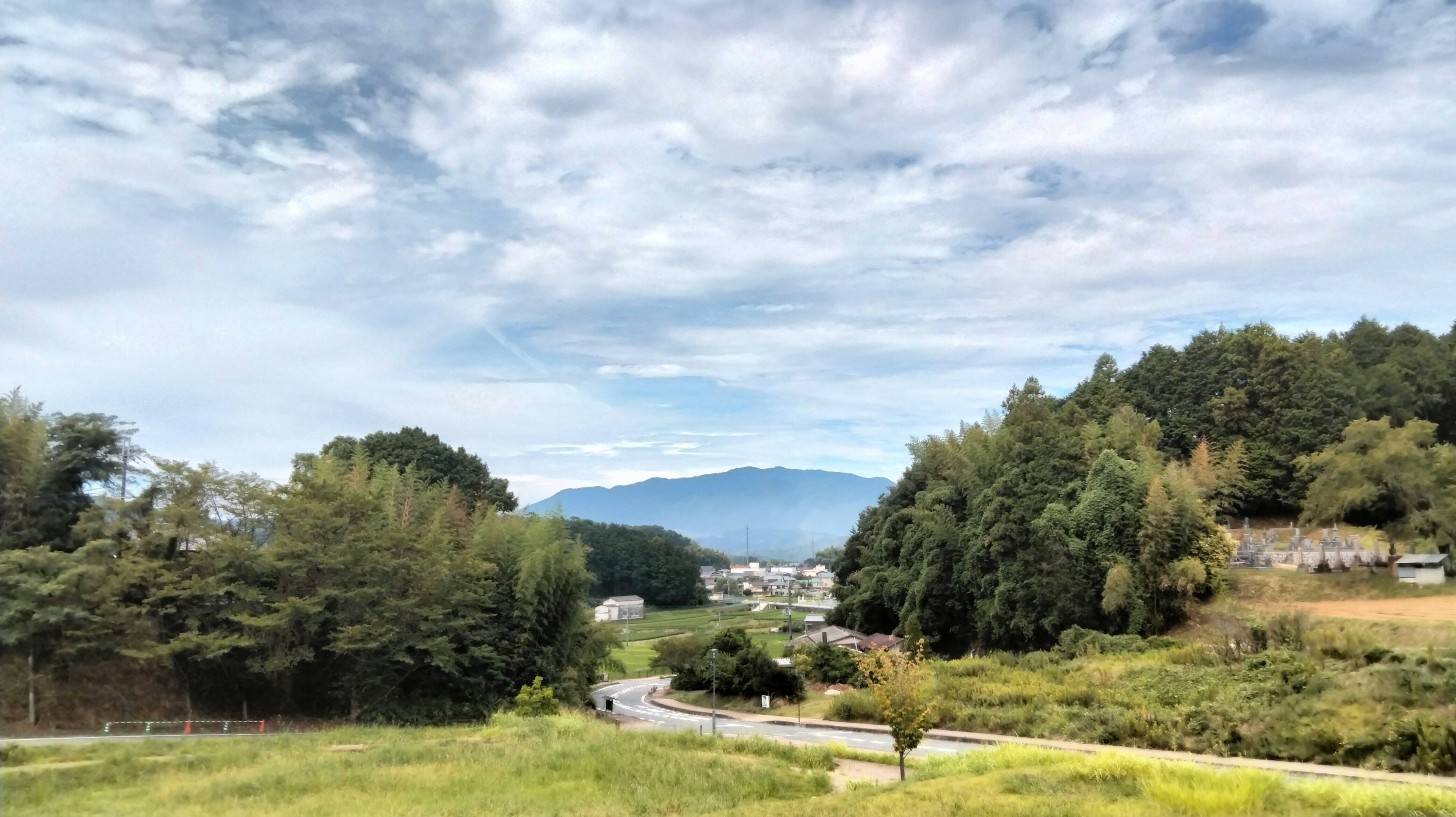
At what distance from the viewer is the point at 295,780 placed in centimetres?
1520

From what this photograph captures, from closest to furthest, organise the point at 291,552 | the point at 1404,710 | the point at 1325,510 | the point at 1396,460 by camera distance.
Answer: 1. the point at 1404,710
2. the point at 291,552
3. the point at 1396,460
4. the point at 1325,510

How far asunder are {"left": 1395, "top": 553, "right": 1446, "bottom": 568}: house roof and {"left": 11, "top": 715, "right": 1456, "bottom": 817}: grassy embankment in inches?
936

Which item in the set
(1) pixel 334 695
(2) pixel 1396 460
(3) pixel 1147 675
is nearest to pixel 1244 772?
(3) pixel 1147 675

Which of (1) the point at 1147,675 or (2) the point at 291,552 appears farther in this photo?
(2) the point at 291,552

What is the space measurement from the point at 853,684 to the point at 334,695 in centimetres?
1952

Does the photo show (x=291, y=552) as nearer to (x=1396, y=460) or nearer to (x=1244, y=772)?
(x=1244, y=772)

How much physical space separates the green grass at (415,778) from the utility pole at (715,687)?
7606 mm

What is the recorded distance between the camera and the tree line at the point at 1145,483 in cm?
3288

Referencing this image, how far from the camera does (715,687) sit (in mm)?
32312

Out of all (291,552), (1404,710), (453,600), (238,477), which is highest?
(238,477)

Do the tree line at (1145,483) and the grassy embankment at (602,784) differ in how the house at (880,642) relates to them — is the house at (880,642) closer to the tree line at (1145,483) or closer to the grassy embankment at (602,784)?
the tree line at (1145,483)

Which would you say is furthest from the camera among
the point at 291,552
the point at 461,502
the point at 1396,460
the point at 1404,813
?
the point at 461,502

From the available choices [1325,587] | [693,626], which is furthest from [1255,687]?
[693,626]

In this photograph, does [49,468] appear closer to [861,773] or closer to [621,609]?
[861,773]
